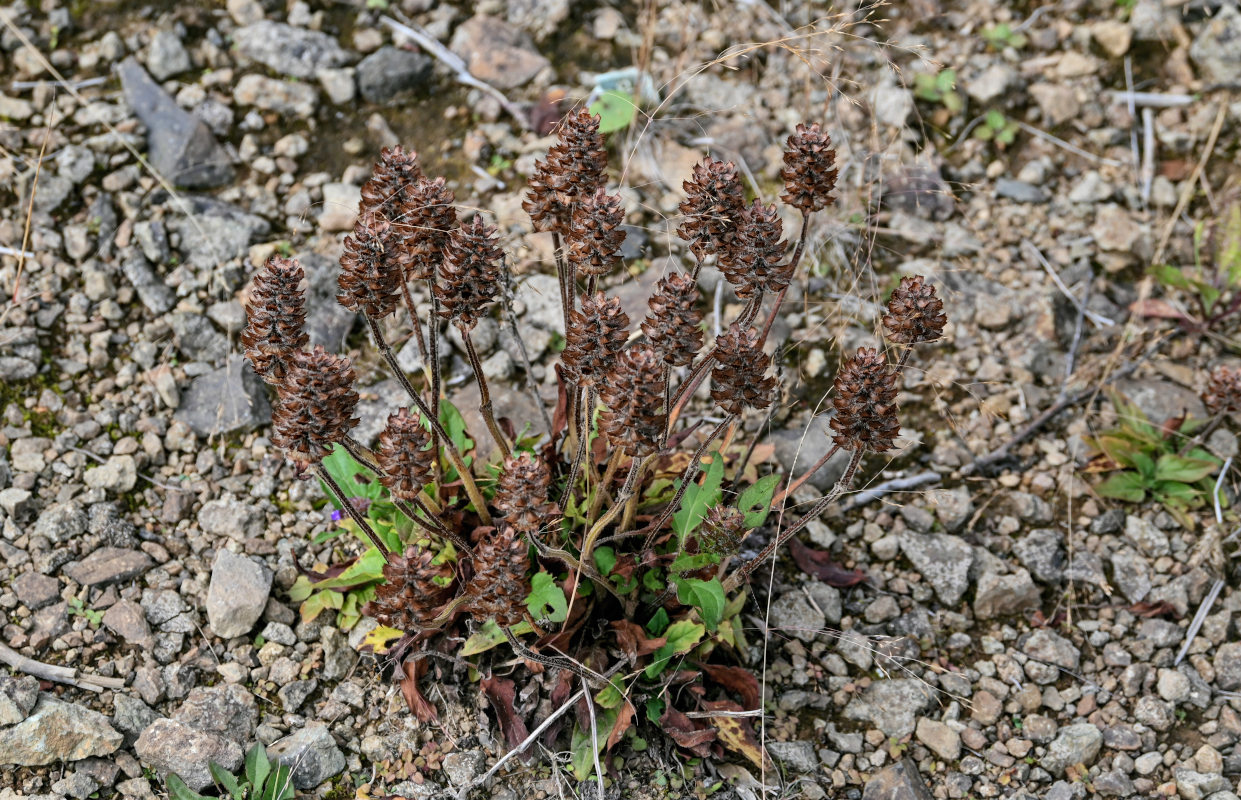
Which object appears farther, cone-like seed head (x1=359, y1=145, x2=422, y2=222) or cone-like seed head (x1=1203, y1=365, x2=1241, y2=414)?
cone-like seed head (x1=1203, y1=365, x2=1241, y2=414)

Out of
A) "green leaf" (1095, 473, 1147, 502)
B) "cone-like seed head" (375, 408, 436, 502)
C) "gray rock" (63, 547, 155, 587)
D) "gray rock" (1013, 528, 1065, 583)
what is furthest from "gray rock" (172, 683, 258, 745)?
"green leaf" (1095, 473, 1147, 502)

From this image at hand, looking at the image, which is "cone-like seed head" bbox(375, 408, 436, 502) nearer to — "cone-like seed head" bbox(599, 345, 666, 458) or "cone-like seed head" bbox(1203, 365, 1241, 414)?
"cone-like seed head" bbox(599, 345, 666, 458)

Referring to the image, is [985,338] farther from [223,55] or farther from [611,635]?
[223,55]

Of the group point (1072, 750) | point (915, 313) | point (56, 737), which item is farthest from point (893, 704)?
point (56, 737)

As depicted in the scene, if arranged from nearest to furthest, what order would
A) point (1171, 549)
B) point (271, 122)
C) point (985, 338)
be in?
1. point (1171, 549)
2. point (985, 338)
3. point (271, 122)

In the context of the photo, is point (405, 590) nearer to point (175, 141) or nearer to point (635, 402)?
point (635, 402)

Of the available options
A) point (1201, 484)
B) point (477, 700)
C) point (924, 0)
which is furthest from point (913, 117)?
point (477, 700)

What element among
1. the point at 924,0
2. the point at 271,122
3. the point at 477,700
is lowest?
the point at 477,700
